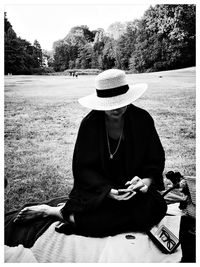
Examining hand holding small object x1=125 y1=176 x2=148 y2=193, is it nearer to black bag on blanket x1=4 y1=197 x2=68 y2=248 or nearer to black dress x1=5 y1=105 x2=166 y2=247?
black dress x1=5 y1=105 x2=166 y2=247

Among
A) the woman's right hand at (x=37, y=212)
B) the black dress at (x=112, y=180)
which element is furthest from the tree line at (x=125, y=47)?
the woman's right hand at (x=37, y=212)

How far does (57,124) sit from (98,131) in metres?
1.06

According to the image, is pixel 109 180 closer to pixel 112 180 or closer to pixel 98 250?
pixel 112 180

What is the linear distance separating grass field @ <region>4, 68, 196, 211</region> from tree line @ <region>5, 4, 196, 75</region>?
136 mm

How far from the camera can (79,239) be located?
7.33ft

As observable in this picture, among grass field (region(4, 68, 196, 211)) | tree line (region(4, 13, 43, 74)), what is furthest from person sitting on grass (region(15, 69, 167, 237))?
tree line (region(4, 13, 43, 74))

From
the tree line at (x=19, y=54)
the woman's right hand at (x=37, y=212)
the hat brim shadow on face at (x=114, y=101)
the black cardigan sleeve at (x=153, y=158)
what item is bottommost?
the woman's right hand at (x=37, y=212)

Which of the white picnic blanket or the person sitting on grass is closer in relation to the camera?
the white picnic blanket

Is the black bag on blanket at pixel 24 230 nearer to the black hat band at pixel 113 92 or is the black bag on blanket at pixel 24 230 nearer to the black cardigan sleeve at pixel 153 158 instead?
the black cardigan sleeve at pixel 153 158

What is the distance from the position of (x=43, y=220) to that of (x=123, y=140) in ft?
3.11

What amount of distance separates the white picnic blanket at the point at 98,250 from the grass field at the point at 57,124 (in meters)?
0.79

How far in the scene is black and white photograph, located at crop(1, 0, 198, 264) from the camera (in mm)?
2229

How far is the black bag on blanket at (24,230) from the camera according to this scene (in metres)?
2.27

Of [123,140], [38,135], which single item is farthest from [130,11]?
[38,135]
